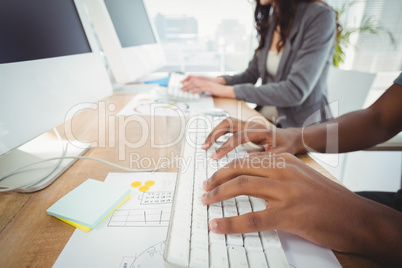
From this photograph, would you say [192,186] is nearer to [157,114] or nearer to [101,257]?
[101,257]

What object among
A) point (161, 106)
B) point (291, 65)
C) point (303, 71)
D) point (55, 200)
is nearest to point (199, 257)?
point (55, 200)

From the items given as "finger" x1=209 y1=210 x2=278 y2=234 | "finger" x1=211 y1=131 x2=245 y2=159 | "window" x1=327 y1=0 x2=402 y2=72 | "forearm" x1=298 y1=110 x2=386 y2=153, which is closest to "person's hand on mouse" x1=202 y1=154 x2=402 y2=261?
"finger" x1=209 y1=210 x2=278 y2=234

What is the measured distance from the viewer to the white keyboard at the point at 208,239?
0.23 metres

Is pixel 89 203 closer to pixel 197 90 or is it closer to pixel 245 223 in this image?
pixel 245 223

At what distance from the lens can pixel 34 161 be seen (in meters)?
0.46

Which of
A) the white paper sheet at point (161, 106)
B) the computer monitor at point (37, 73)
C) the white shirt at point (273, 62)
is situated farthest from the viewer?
the white shirt at point (273, 62)

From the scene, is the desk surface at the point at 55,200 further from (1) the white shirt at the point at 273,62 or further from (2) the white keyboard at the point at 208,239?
(1) the white shirt at the point at 273,62

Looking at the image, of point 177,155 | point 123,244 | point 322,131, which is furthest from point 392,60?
point 123,244

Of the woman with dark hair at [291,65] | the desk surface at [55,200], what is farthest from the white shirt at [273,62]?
the desk surface at [55,200]

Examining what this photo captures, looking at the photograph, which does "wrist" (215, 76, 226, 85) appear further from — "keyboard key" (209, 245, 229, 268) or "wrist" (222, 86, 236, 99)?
"keyboard key" (209, 245, 229, 268)

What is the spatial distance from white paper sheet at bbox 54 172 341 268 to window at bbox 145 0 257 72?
209 cm

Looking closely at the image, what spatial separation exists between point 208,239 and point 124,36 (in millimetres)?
925

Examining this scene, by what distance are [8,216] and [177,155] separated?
0.31 meters

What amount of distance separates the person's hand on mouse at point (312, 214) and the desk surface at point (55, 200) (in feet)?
0.09
